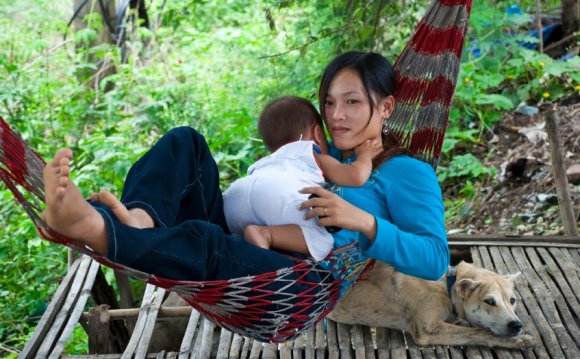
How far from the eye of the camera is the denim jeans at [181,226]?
1.57 meters

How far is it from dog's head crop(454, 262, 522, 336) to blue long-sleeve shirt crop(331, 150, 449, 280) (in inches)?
20.5

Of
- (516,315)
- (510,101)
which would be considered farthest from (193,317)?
(510,101)

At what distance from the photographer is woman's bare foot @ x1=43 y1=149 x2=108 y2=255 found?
147 cm

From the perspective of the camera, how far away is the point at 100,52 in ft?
18.3

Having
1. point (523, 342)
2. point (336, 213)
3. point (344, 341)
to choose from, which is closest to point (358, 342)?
point (344, 341)

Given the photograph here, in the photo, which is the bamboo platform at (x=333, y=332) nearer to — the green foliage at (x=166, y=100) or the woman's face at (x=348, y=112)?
Answer: the woman's face at (x=348, y=112)

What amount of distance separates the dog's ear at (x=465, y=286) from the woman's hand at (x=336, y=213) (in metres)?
0.74

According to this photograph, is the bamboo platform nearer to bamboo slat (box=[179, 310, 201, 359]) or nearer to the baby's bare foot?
bamboo slat (box=[179, 310, 201, 359])

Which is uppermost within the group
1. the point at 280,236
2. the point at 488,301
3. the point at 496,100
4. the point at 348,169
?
the point at 348,169

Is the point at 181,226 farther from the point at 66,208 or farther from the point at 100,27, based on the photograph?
the point at 100,27

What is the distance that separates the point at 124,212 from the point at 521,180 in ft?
11.8

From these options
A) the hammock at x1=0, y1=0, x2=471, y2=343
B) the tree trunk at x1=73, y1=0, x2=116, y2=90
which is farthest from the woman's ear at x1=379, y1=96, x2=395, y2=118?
the tree trunk at x1=73, y1=0, x2=116, y2=90

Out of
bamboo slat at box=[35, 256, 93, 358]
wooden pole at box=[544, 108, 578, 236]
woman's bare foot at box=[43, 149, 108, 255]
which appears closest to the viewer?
woman's bare foot at box=[43, 149, 108, 255]

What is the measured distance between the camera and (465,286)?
245 cm
